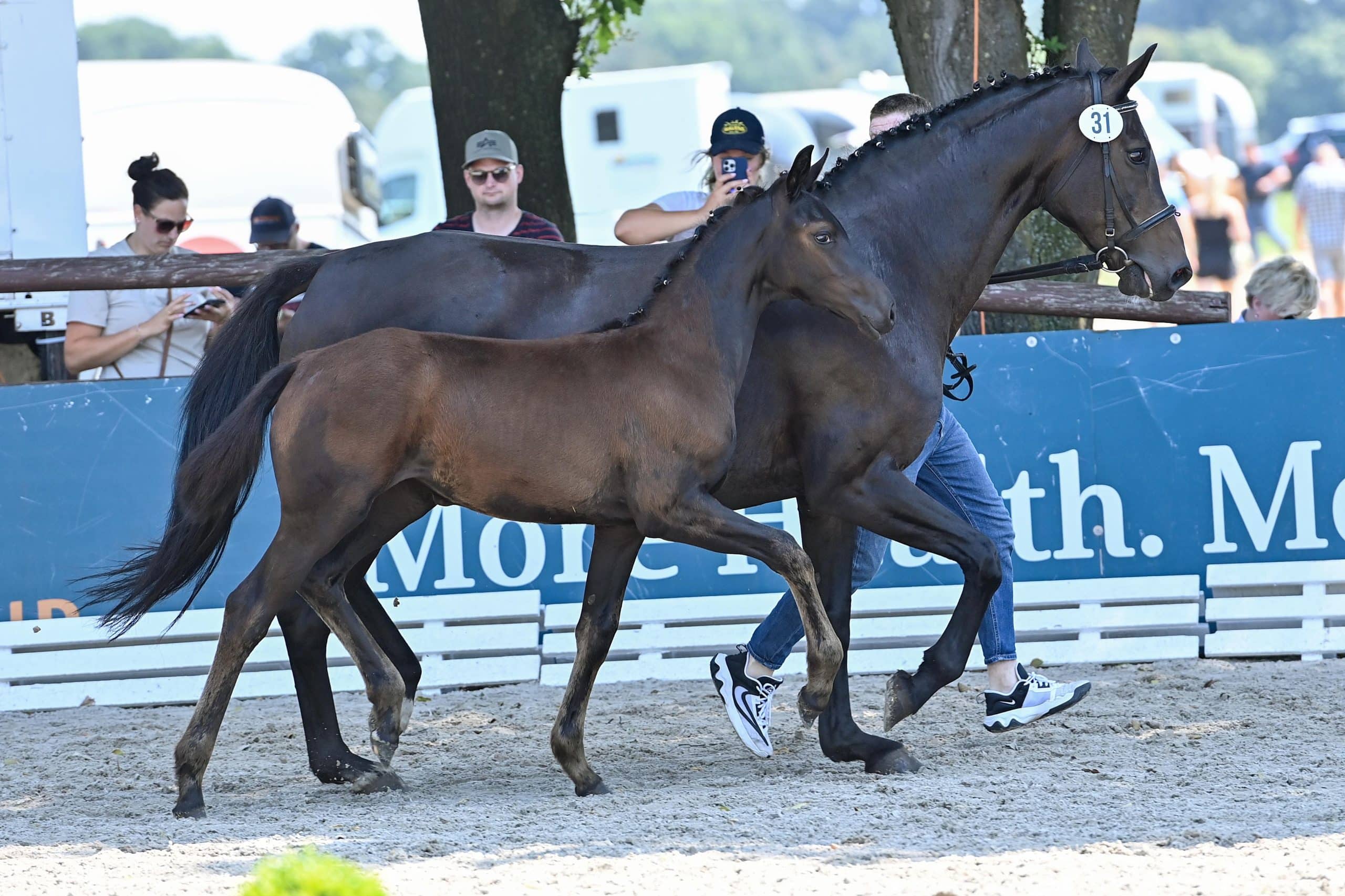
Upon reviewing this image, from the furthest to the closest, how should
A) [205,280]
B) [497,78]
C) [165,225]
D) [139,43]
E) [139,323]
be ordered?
1. [139,43]
2. [497,78]
3. [165,225]
4. [139,323]
5. [205,280]

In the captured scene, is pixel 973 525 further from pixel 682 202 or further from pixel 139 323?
pixel 139 323

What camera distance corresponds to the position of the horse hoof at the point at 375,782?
199 inches

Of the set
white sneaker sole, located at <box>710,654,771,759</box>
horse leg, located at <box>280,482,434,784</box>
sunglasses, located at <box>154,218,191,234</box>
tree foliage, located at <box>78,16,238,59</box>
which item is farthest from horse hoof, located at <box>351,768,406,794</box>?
A: tree foliage, located at <box>78,16,238,59</box>

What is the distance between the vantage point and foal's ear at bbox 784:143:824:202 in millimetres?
4801

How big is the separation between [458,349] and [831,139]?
16993 millimetres

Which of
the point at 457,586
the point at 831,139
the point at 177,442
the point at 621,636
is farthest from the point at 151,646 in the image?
the point at 831,139

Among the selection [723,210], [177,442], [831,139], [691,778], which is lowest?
[691,778]

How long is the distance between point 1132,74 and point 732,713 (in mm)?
2474

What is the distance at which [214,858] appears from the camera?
405cm

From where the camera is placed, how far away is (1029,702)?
5508 mm

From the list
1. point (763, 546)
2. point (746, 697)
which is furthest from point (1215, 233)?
point (763, 546)

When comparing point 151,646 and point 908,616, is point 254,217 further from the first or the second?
point 908,616

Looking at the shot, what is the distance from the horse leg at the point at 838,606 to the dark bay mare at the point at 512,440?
0.51m

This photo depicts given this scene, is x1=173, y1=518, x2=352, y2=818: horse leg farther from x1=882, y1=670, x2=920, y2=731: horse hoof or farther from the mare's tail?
x1=882, y1=670, x2=920, y2=731: horse hoof
